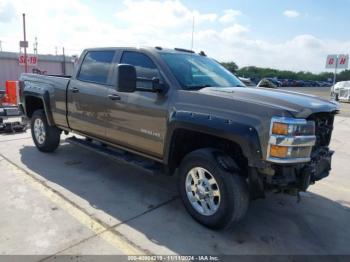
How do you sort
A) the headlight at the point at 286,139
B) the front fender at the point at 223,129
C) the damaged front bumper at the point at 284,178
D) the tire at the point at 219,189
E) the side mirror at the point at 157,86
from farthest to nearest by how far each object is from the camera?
the side mirror at the point at 157,86
the tire at the point at 219,189
the damaged front bumper at the point at 284,178
the front fender at the point at 223,129
the headlight at the point at 286,139

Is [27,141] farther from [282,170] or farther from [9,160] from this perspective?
[282,170]

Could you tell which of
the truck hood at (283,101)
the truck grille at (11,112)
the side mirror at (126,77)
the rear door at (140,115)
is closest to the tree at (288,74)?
the truck grille at (11,112)

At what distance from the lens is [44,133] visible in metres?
6.25

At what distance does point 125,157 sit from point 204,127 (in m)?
1.59

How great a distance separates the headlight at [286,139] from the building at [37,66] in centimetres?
1539

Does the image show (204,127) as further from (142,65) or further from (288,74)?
(288,74)

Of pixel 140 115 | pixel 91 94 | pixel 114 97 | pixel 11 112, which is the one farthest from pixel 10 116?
pixel 140 115

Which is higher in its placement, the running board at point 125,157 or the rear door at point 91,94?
the rear door at point 91,94

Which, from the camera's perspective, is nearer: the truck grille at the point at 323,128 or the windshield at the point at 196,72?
the truck grille at the point at 323,128

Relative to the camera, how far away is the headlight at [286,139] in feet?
9.86

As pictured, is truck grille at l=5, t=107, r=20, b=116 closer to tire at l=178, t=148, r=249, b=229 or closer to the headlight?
tire at l=178, t=148, r=249, b=229

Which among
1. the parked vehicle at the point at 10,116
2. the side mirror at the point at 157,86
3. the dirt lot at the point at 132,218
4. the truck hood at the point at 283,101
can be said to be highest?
the side mirror at the point at 157,86

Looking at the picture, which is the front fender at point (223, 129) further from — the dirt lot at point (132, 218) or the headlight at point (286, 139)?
the dirt lot at point (132, 218)

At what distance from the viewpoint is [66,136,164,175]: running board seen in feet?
13.9
